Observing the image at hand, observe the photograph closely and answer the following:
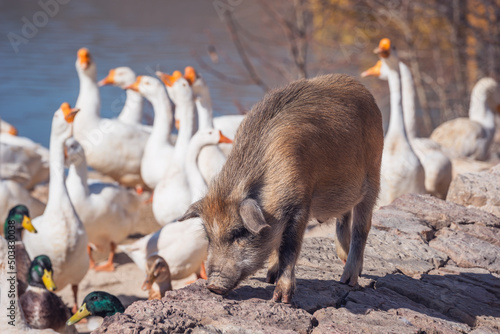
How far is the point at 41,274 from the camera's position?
6086 mm

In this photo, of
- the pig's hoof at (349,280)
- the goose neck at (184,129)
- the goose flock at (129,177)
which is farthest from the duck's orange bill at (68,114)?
the pig's hoof at (349,280)

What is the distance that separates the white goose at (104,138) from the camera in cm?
1032

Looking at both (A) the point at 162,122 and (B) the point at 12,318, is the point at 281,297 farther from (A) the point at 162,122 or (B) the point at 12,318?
(A) the point at 162,122

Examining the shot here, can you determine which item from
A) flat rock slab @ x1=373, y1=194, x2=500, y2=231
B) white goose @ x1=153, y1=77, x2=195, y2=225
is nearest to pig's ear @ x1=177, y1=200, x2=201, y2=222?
flat rock slab @ x1=373, y1=194, x2=500, y2=231

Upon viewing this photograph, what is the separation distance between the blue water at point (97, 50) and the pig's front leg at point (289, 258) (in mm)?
8685

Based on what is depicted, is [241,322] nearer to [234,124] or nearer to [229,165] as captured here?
[229,165]

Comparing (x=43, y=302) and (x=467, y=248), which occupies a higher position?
(x=467, y=248)

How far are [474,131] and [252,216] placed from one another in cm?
823

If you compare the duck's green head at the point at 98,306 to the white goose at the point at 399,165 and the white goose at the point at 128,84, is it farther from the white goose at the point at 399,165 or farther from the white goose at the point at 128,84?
the white goose at the point at 128,84

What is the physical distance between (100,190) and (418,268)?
475cm

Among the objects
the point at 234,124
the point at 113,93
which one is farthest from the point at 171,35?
the point at 234,124

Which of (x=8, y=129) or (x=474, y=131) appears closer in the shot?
(x=474, y=131)

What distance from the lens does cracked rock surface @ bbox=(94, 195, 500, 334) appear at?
3.24 metres

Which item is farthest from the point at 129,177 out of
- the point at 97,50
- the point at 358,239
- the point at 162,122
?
the point at 97,50
